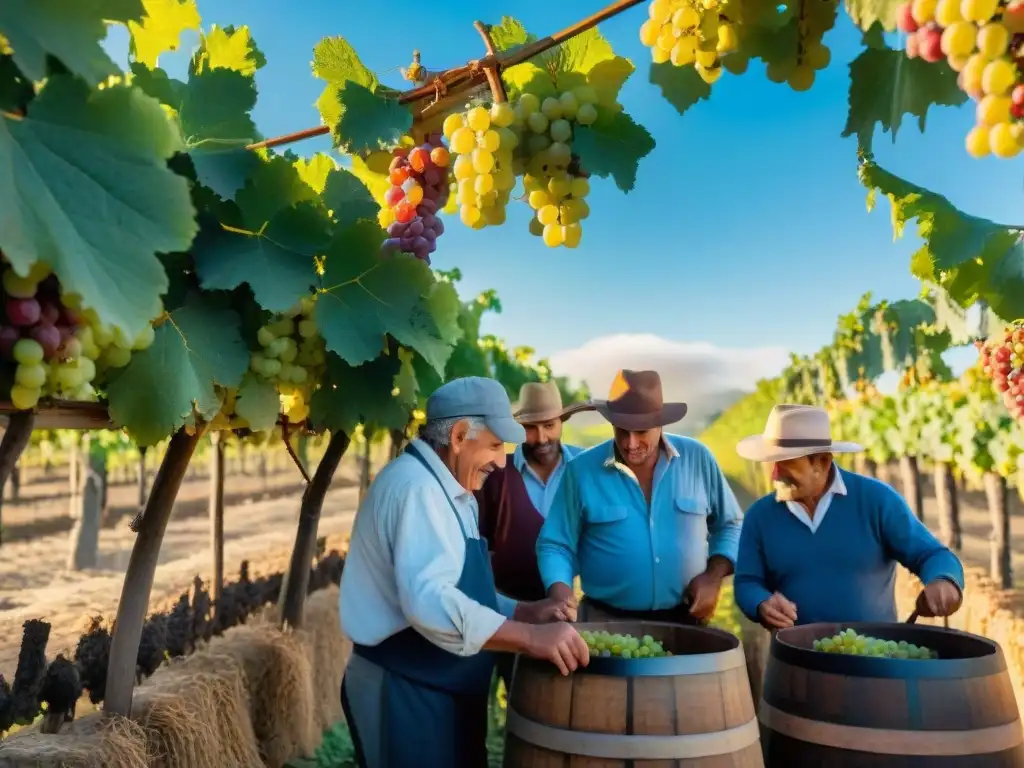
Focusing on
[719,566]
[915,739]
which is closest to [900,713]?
[915,739]

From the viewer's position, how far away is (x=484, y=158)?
167cm

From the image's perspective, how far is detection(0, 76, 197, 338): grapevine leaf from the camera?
100cm

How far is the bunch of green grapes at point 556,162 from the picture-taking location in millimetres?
1733

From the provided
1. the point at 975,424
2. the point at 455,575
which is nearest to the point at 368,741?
the point at 455,575

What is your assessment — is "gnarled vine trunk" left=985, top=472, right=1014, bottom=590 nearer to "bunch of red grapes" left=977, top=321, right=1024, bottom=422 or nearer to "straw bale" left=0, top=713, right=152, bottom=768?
"bunch of red grapes" left=977, top=321, right=1024, bottom=422

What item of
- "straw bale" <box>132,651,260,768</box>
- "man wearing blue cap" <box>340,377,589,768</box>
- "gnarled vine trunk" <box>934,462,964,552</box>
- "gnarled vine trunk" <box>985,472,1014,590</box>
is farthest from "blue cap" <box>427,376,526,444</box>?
"gnarled vine trunk" <box>934,462,964,552</box>

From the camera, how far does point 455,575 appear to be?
7.41 feet

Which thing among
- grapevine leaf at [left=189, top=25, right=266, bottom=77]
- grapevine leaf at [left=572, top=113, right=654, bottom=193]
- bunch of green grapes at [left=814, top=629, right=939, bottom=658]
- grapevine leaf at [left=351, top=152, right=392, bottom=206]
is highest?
grapevine leaf at [left=189, top=25, right=266, bottom=77]

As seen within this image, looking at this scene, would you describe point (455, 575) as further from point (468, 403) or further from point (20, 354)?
point (20, 354)

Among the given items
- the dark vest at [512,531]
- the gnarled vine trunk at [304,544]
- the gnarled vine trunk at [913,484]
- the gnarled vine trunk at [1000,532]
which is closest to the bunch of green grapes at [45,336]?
the gnarled vine trunk at [304,544]

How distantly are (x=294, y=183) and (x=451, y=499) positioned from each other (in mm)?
958

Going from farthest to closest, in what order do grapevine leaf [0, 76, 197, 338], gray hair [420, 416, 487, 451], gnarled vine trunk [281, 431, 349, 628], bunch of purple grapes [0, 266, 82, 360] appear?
gnarled vine trunk [281, 431, 349, 628] < gray hair [420, 416, 487, 451] < bunch of purple grapes [0, 266, 82, 360] < grapevine leaf [0, 76, 197, 338]

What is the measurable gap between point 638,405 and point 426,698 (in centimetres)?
165

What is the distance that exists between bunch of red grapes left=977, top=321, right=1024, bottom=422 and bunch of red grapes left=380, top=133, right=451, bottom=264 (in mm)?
2366
